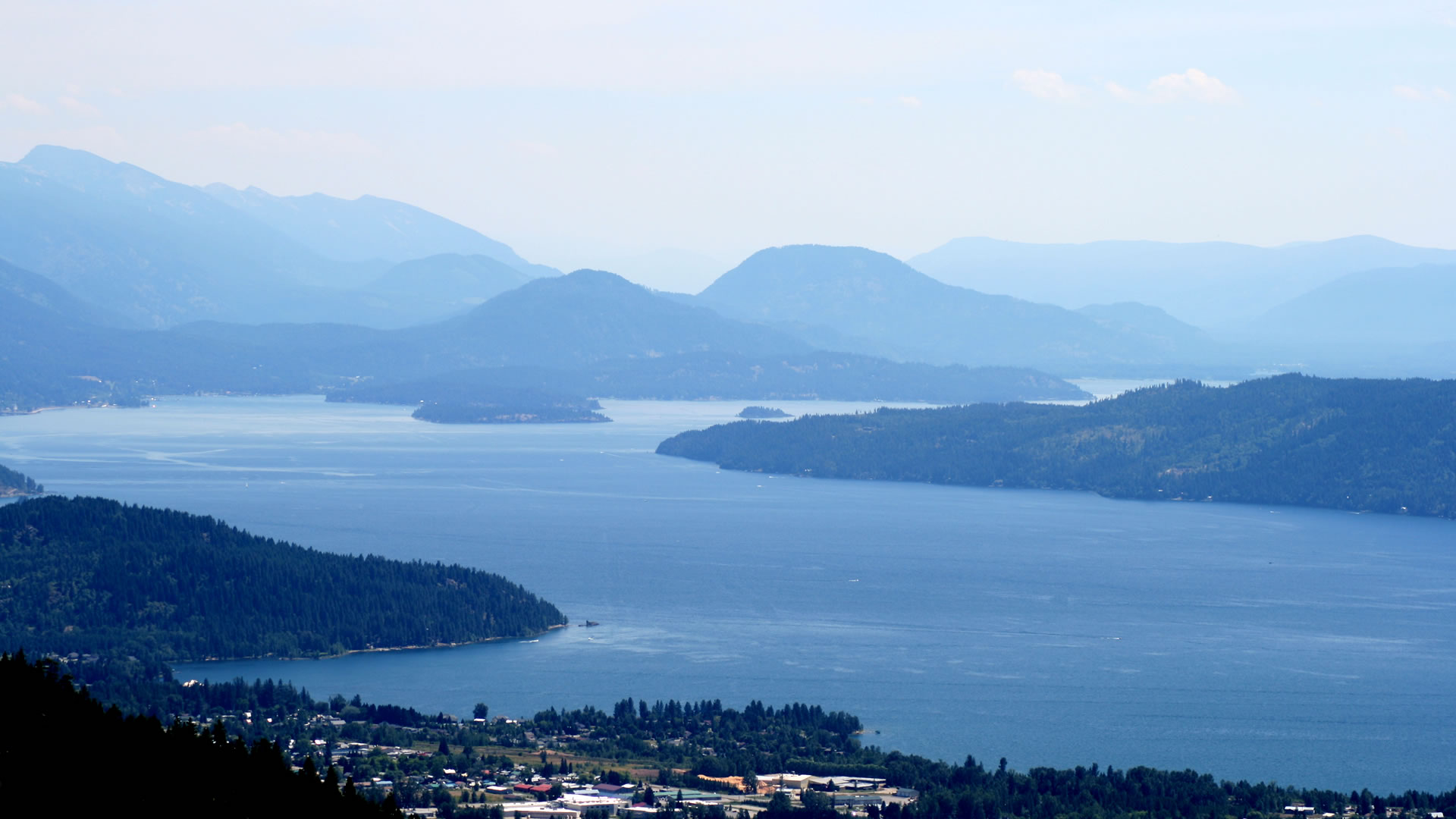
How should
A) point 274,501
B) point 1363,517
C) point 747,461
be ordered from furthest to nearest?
point 747,461 → point 1363,517 → point 274,501

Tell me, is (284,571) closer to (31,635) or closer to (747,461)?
(31,635)

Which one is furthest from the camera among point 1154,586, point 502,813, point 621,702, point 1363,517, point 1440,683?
point 1363,517

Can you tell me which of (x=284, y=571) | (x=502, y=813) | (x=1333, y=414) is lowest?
(x=502, y=813)

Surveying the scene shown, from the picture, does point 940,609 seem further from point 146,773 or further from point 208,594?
point 146,773

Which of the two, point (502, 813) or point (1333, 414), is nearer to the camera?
point (502, 813)

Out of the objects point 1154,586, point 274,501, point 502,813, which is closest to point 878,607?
point 1154,586

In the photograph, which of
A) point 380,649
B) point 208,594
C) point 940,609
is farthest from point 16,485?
point 940,609

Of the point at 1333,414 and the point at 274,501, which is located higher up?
the point at 1333,414
